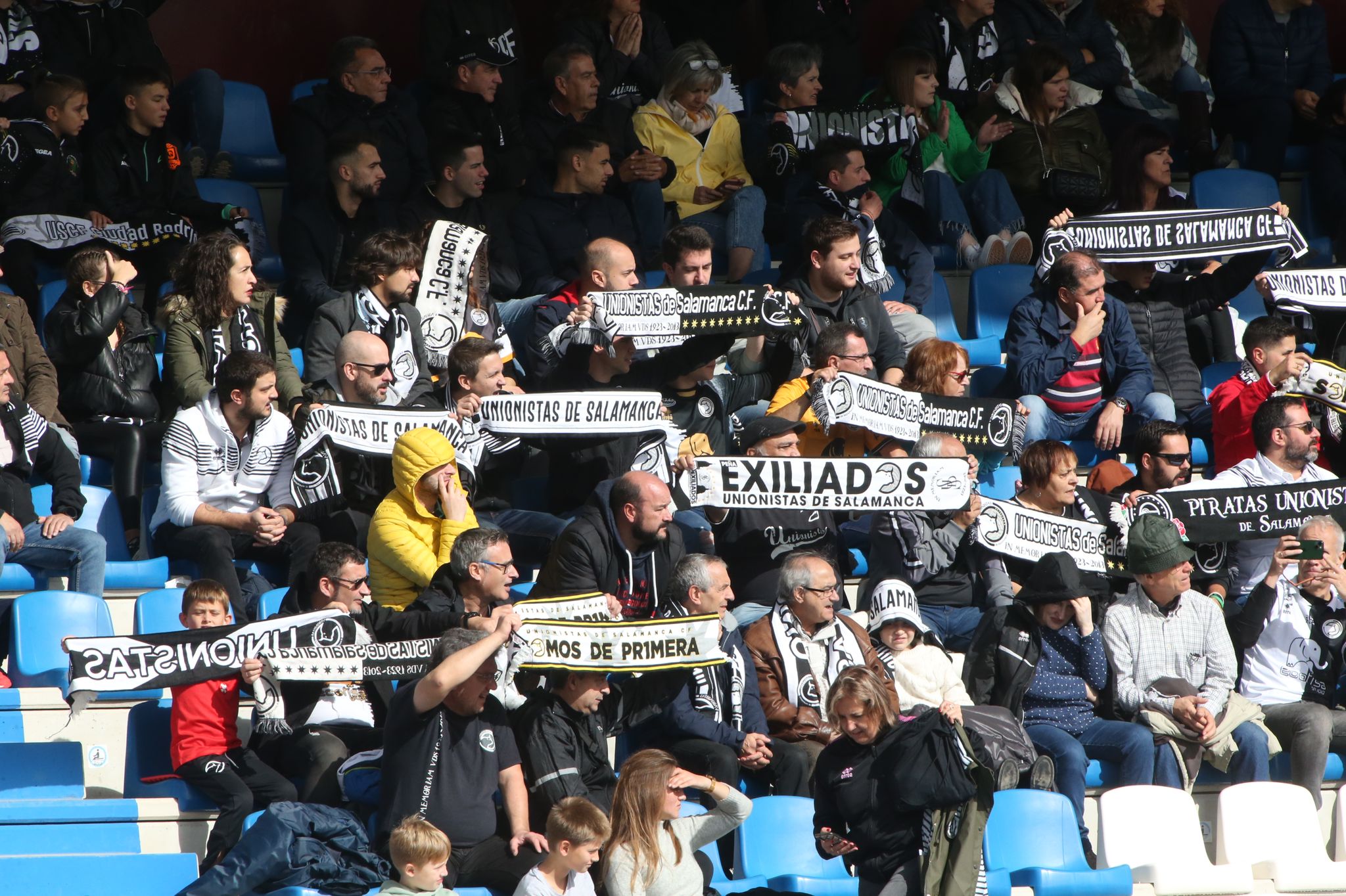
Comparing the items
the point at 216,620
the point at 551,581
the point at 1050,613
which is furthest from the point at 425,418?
the point at 1050,613

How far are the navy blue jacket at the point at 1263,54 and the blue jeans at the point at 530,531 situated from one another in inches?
203

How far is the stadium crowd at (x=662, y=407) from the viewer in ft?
19.9

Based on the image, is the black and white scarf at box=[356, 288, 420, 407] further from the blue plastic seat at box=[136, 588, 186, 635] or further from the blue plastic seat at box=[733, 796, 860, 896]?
the blue plastic seat at box=[733, 796, 860, 896]

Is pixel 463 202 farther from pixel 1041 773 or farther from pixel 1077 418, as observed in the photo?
pixel 1041 773

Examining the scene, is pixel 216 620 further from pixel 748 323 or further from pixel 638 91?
pixel 638 91

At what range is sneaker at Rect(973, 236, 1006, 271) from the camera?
945 centimetres

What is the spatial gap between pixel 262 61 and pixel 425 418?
13.2 ft

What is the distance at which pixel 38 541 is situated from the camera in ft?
22.5

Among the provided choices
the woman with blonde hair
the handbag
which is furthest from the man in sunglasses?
the handbag

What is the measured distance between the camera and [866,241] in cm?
875

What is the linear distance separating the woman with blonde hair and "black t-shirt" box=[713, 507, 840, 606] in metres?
1.58

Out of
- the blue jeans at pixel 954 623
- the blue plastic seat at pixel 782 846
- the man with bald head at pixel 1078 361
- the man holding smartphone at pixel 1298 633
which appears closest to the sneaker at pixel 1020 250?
the man with bald head at pixel 1078 361

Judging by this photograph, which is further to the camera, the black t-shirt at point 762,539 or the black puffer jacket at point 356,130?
the black puffer jacket at point 356,130

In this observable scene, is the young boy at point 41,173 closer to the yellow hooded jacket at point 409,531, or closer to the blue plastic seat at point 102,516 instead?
the blue plastic seat at point 102,516
